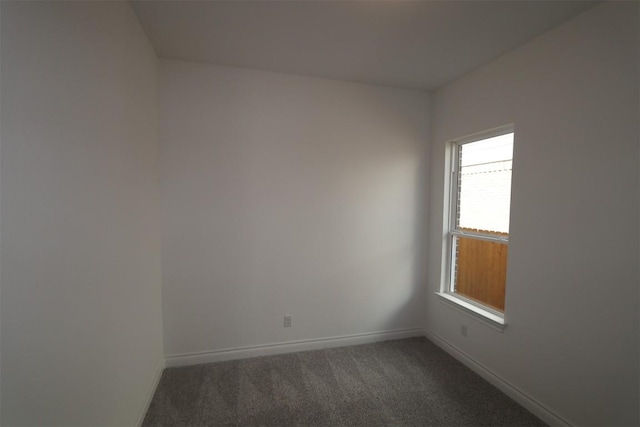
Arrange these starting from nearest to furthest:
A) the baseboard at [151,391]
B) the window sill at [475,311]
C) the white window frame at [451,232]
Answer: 1. the baseboard at [151,391]
2. the window sill at [475,311]
3. the white window frame at [451,232]

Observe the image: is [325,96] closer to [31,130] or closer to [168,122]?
[168,122]

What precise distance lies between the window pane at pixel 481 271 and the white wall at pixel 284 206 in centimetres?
43

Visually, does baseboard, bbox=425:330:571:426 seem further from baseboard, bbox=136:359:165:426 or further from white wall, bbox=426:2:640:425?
baseboard, bbox=136:359:165:426

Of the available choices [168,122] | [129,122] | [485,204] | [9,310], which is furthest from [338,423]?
[168,122]

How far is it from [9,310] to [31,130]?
1.90 ft

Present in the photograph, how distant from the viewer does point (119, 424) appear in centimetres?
142

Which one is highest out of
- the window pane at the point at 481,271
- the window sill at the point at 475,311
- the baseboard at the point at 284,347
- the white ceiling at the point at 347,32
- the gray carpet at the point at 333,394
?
the white ceiling at the point at 347,32

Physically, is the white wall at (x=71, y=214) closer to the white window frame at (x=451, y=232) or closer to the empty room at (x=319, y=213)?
the empty room at (x=319, y=213)

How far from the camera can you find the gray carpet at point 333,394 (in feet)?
5.84

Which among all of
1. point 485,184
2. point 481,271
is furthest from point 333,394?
point 485,184

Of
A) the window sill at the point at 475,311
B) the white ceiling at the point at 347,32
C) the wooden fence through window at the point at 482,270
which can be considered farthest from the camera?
the wooden fence through window at the point at 482,270

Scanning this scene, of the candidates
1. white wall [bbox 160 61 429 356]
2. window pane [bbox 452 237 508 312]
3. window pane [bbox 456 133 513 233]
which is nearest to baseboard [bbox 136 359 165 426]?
white wall [bbox 160 61 429 356]

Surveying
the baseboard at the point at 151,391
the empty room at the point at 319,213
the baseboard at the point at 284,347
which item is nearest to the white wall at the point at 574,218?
the empty room at the point at 319,213

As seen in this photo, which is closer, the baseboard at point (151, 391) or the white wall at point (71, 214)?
the white wall at point (71, 214)
